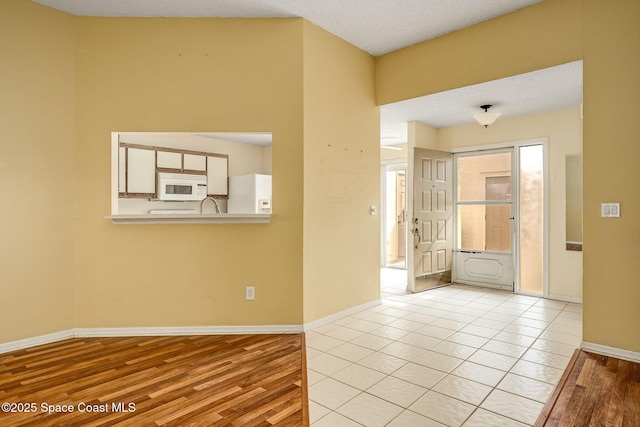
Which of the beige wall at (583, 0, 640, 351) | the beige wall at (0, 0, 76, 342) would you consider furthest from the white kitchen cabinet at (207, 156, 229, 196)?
the beige wall at (583, 0, 640, 351)

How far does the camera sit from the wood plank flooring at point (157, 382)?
1.99 metres

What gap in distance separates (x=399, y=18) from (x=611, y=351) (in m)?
3.37

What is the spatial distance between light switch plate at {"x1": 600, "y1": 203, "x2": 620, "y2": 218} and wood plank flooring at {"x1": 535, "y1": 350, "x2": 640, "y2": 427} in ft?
3.64

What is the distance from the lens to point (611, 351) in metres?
2.81

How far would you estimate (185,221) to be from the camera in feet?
10.8

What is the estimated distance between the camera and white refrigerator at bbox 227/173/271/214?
5715 mm

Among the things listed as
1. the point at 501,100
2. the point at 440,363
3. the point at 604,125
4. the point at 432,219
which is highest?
the point at 501,100

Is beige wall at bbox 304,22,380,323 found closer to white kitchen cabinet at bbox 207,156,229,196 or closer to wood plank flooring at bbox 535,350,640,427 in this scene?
wood plank flooring at bbox 535,350,640,427

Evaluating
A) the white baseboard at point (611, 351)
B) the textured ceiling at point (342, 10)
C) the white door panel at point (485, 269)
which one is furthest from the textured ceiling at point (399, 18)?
the white baseboard at point (611, 351)

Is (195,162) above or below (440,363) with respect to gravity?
above

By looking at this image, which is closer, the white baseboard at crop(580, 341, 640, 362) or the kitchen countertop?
the white baseboard at crop(580, 341, 640, 362)

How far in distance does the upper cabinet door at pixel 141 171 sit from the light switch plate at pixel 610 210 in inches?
203

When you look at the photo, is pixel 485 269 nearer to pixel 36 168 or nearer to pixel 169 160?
pixel 169 160

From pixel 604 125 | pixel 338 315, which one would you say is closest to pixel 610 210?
pixel 604 125
